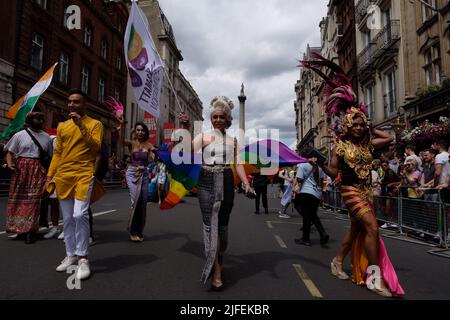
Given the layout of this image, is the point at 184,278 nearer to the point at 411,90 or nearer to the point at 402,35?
the point at 411,90

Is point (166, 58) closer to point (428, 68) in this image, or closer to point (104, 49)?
point (104, 49)

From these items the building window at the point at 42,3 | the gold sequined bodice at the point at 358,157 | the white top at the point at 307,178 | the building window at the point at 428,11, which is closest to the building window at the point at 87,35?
the building window at the point at 42,3

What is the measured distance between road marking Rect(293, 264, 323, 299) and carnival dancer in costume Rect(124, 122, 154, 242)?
285 centimetres

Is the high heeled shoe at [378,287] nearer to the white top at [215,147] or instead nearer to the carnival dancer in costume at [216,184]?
the carnival dancer in costume at [216,184]

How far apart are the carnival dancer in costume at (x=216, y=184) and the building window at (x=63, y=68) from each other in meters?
25.6

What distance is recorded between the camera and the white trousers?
13.2 feet

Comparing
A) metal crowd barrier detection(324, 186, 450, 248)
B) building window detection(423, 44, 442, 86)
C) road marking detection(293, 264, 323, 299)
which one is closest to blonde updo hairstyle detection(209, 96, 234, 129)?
road marking detection(293, 264, 323, 299)

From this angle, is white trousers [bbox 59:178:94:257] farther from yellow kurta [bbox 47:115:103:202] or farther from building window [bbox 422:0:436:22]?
building window [bbox 422:0:436:22]

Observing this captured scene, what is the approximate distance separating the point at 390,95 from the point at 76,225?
22800 mm

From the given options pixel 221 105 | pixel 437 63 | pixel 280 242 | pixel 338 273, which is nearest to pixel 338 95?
pixel 221 105

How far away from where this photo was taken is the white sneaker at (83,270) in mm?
3842
